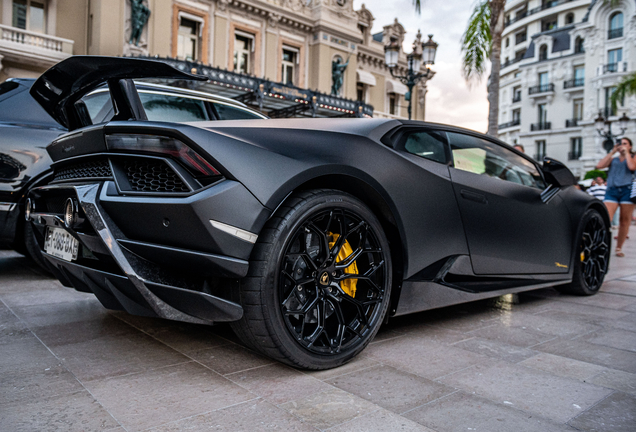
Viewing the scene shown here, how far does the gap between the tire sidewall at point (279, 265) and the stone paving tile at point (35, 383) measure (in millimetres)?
790

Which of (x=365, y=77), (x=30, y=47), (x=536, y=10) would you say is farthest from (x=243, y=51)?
(x=536, y=10)

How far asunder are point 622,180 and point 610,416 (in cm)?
645

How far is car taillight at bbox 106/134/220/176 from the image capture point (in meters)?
1.85

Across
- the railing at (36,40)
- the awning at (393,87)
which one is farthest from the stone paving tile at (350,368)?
the awning at (393,87)

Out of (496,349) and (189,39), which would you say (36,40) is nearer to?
(189,39)

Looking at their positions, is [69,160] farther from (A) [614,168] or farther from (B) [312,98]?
(B) [312,98]

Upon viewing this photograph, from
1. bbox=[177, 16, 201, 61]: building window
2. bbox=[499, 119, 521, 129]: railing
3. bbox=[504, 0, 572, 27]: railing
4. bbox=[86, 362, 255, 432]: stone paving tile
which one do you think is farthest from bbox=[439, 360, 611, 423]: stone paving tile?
bbox=[504, 0, 572, 27]: railing

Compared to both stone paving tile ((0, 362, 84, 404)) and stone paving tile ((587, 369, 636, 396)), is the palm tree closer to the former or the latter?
stone paving tile ((587, 369, 636, 396))

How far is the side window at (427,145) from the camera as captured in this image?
2.62 metres

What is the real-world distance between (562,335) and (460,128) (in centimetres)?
142

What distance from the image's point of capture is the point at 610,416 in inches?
69.7

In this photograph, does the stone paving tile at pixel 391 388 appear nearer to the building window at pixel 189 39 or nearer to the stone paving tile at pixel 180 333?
the stone paving tile at pixel 180 333

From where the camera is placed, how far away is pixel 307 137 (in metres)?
2.12

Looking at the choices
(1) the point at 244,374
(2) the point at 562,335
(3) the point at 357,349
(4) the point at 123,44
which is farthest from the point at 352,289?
(4) the point at 123,44
